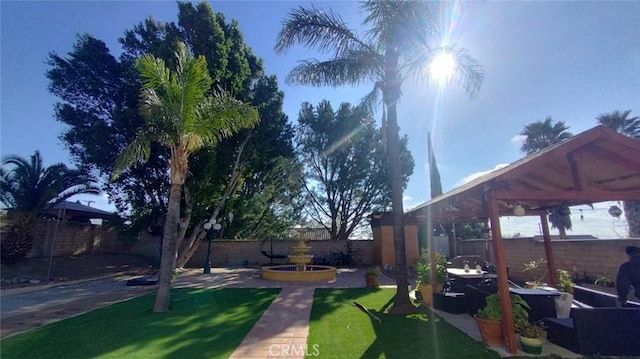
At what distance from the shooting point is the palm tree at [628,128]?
19.8 metres

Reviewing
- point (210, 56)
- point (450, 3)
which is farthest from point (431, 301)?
point (210, 56)

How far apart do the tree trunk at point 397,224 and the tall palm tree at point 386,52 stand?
1.0 inches

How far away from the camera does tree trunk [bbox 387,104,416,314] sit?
7707 millimetres

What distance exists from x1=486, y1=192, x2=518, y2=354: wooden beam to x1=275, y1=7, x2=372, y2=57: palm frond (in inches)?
237

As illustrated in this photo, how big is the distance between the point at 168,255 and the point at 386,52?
8.26 m

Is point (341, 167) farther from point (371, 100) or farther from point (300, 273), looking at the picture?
point (371, 100)

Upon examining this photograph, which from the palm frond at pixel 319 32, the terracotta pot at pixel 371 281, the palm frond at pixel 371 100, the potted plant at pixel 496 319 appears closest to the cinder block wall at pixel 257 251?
the terracotta pot at pixel 371 281

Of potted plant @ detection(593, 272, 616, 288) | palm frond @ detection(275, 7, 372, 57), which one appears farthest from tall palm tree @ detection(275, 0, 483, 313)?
potted plant @ detection(593, 272, 616, 288)

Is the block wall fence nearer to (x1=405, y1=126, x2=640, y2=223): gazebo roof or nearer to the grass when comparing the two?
(x1=405, y1=126, x2=640, y2=223): gazebo roof

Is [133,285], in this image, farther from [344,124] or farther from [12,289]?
[344,124]

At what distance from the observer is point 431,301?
8.34 metres

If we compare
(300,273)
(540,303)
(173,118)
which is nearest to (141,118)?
(173,118)

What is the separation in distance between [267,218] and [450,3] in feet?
62.6

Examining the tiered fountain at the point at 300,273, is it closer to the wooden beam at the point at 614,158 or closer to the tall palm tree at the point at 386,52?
the tall palm tree at the point at 386,52
